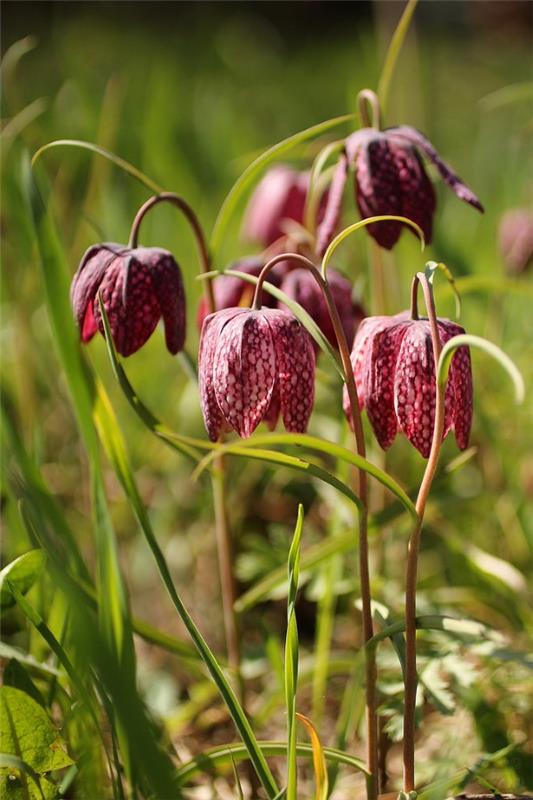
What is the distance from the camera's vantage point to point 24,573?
0.86 metres

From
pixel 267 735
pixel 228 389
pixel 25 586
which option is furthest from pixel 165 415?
pixel 228 389

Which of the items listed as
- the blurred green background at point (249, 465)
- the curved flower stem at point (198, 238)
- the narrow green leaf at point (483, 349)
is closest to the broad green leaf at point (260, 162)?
the curved flower stem at point (198, 238)

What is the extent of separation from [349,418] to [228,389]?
0.39 feet

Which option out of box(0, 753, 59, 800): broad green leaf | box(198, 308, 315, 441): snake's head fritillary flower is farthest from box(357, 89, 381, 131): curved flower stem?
box(0, 753, 59, 800): broad green leaf

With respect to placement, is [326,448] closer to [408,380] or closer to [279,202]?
[408,380]

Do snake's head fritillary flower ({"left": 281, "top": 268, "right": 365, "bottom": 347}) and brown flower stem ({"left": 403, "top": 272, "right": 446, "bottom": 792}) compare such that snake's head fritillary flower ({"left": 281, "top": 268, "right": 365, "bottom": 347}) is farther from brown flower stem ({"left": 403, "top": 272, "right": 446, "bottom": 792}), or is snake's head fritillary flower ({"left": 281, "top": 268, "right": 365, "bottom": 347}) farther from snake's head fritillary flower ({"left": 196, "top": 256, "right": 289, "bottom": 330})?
brown flower stem ({"left": 403, "top": 272, "right": 446, "bottom": 792})

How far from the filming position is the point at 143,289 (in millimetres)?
852

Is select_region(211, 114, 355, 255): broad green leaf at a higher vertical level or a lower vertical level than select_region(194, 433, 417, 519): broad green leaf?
higher

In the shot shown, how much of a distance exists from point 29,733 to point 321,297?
0.49 meters

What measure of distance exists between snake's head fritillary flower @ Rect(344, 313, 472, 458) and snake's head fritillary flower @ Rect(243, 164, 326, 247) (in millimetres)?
633

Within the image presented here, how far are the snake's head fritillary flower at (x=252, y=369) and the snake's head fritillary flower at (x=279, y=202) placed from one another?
62 centimetres

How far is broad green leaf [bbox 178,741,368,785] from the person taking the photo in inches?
31.2

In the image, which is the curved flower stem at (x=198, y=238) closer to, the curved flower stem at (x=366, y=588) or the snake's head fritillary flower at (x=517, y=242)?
the curved flower stem at (x=366, y=588)

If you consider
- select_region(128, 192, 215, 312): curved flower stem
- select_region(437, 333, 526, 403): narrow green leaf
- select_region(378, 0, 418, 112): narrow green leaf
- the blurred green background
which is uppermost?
select_region(378, 0, 418, 112): narrow green leaf
